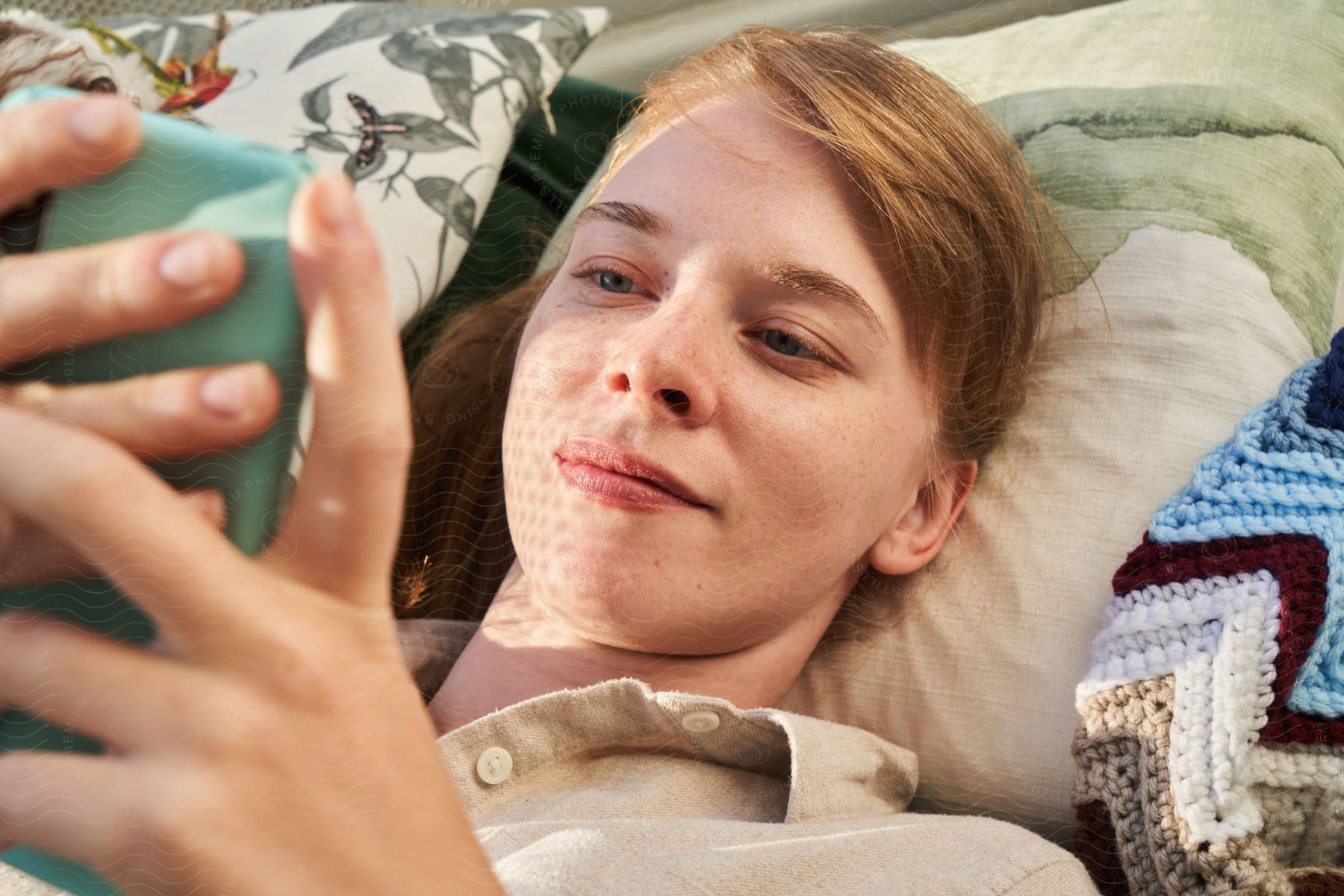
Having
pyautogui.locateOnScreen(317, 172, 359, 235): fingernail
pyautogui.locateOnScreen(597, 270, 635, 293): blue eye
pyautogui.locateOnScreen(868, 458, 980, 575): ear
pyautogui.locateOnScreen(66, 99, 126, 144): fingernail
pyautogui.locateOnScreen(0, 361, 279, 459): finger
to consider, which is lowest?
pyautogui.locateOnScreen(868, 458, 980, 575): ear

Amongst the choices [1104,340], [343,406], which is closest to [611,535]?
[343,406]

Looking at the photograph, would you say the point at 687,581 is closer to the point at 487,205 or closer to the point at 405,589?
the point at 405,589

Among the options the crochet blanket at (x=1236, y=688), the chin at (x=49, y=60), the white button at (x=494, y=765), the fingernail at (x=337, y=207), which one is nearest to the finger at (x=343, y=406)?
the fingernail at (x=337, y=207)

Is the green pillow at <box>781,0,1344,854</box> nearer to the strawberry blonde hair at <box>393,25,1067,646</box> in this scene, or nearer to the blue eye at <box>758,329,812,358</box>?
the strawberry blonde hair at <box>393,25,1067,646</box>

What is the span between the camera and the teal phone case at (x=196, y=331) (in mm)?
161

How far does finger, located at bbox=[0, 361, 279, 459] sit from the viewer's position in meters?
0.16

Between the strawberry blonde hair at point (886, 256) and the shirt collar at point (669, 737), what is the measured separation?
4 centimetres

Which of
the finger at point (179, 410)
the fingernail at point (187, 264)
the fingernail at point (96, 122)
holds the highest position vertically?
the fingernail at point (96, 122)

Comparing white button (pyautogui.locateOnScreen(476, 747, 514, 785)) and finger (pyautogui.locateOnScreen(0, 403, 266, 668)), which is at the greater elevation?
finger (pyautogui.locateOnScreen(0, 403, 266, 668))

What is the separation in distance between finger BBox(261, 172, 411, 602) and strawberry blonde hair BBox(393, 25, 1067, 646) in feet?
0.27

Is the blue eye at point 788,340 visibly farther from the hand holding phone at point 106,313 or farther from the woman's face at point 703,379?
the hand holding phone at point 106,313

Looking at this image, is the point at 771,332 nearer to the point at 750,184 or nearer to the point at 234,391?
the point at 750,184

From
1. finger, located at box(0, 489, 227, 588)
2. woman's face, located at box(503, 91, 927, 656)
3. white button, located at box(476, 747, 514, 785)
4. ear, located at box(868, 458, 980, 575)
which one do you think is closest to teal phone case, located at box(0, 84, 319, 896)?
finger, located at box(0, 489, 227, 588)

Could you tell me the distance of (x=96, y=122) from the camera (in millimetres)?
174
